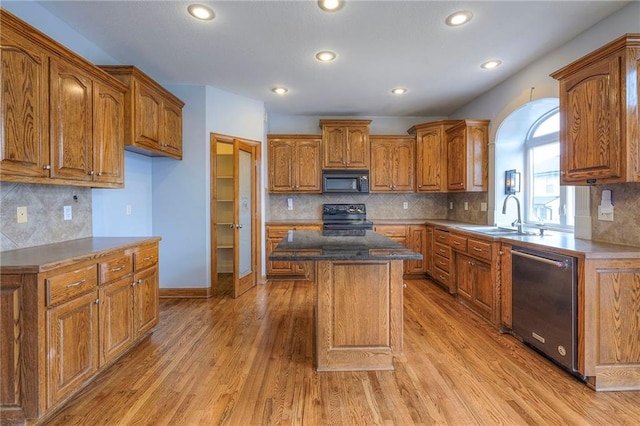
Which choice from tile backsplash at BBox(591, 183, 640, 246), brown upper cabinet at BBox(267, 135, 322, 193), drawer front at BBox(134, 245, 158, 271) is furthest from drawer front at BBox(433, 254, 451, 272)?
drawer front at BBox(134, 245, 158, 271)

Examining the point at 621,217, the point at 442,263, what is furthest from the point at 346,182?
the point at 621,217

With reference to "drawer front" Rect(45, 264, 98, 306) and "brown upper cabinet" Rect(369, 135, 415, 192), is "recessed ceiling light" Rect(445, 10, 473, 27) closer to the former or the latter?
"brown upper cabinet" Rect(369, 135, 415, 192)

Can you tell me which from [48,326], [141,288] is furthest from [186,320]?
[48,326]

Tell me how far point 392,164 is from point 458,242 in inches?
70.9

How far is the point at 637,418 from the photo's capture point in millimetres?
1655

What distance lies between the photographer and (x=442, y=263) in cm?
408

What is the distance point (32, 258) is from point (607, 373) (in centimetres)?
363

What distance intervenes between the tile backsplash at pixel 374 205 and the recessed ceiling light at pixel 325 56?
2.43 m

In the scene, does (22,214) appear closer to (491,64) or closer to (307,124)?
(307,124)

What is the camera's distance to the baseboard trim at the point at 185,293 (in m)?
3.78

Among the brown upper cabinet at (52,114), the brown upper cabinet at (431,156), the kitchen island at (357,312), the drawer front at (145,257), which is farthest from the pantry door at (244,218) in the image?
the brown upper cabinet at (431,156)

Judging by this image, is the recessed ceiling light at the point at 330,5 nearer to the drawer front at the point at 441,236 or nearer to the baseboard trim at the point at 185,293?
the drawer front at the point at 441,236

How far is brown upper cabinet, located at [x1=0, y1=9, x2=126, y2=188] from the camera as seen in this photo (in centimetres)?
166

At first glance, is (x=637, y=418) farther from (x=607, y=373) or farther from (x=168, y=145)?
(x=168, y=145)
